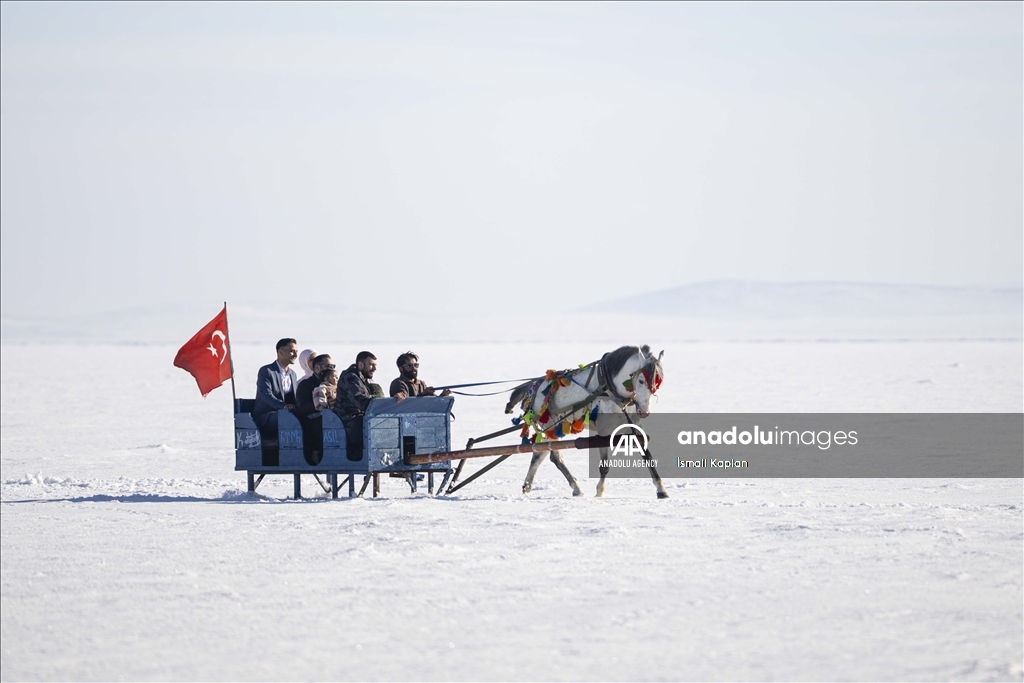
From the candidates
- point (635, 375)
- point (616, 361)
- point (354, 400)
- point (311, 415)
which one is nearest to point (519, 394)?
point (616, 361)

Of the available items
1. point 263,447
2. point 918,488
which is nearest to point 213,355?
point 263,447

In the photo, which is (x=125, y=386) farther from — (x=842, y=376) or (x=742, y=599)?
(x=742, y=599)

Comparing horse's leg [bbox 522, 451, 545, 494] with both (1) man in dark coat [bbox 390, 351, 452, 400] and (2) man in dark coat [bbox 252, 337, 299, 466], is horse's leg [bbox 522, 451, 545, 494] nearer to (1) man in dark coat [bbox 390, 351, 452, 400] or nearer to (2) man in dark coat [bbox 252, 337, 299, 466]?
(1) man in dark coat [bbox 390, 351, 452, 400]

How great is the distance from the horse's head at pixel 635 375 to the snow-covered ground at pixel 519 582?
93cm

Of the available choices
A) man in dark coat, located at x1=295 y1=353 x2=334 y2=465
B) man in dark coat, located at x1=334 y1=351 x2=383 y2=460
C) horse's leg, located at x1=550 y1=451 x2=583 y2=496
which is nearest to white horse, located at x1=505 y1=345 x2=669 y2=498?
horse's leg, located at x1=550 y1=451 x2=583 y2=496

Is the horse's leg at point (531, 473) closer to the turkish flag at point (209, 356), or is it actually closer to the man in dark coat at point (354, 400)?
the man in dark coat at point (354, 400)

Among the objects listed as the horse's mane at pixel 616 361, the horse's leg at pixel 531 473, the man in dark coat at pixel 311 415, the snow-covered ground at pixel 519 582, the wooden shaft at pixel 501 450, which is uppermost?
the horse's mane at pixel 616 361

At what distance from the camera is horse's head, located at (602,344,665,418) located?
34.7 feet

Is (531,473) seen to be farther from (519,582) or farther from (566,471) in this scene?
(519,582)

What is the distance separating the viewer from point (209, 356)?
1182cm

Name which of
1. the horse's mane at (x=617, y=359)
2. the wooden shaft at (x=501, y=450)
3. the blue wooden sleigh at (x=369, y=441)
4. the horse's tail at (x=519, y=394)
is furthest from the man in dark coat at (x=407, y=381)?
the horse's mane at (x=617, y=359)

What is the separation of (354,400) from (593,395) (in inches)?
81.0

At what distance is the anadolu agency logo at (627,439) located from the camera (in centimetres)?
1079

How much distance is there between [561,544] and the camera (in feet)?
28.7
